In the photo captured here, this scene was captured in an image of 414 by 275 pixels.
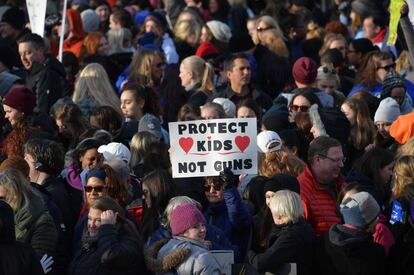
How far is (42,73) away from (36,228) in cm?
506

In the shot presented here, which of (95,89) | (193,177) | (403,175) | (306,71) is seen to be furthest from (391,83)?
(403,175)

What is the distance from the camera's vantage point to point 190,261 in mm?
9555

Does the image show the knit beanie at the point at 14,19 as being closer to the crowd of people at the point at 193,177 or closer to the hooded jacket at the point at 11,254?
the crowd of people at the point at 193,177

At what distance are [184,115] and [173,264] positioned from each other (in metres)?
4.45

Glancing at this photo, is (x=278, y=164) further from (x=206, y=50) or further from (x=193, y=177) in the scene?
(x=206, y=50)

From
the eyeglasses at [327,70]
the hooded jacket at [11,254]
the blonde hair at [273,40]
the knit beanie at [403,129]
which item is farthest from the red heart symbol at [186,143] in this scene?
the blonde hair at [273,40]

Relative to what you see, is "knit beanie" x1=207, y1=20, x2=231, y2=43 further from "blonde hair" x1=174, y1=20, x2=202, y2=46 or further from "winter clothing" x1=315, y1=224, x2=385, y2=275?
"winter clothing" x1=315, y1=224, x2=385, y2=275

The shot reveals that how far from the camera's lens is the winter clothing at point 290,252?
10219 millimetres

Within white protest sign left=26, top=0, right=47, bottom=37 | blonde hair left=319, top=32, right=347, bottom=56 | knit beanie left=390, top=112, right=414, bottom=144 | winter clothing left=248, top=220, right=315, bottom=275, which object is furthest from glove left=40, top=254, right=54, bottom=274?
blonde hair left=319, top=32, right=347, bottom=56

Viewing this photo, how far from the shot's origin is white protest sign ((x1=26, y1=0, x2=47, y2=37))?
16891 millimetres

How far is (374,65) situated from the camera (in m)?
15.9

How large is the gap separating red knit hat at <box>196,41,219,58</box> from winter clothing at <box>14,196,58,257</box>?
23.8 feet

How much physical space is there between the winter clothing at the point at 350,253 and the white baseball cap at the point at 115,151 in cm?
254

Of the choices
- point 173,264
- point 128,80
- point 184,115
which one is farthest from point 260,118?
point 173,264
